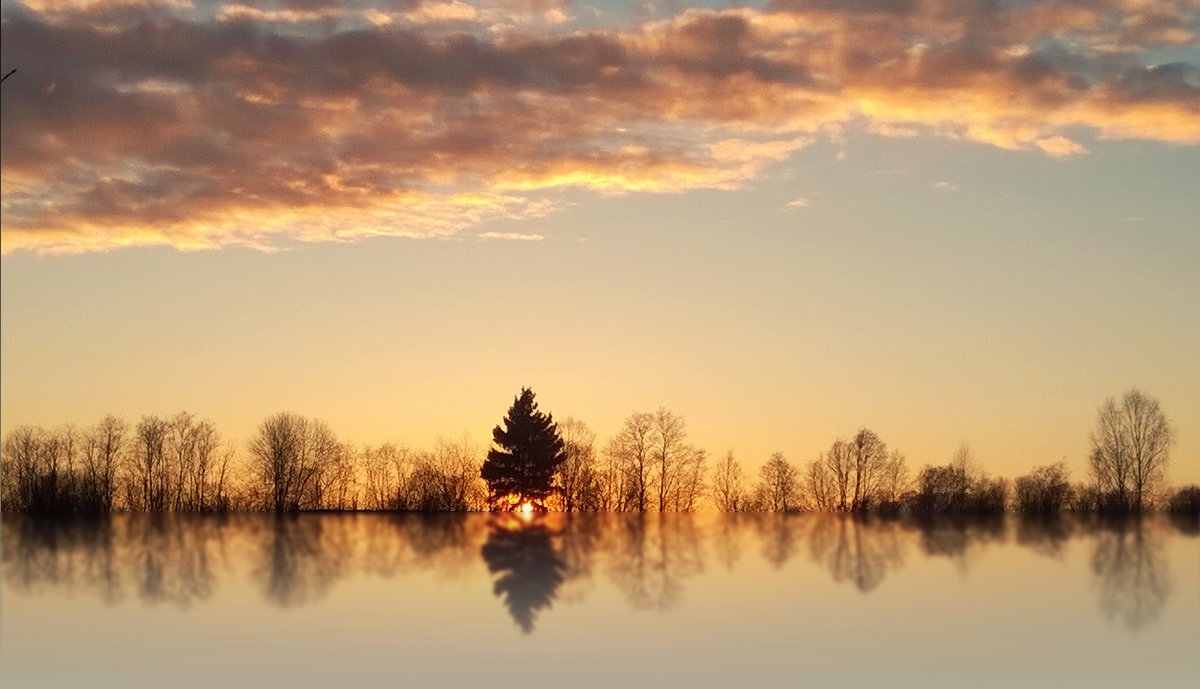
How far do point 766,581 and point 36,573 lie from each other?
6288 mm

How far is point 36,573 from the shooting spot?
10945mm

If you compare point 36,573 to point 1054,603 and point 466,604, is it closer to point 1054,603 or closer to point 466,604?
point 466,604

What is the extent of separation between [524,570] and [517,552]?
0.98 ft

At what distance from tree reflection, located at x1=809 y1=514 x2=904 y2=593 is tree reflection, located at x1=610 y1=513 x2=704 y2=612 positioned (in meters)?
1.18

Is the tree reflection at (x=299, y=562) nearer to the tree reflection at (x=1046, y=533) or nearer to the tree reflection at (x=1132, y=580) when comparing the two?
the tree reflection at (x=1046, y=533)

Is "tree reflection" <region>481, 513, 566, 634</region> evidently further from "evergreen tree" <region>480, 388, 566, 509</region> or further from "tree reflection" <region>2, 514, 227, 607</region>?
"evergreen tree" <region>480, 388, 566, 509</region>

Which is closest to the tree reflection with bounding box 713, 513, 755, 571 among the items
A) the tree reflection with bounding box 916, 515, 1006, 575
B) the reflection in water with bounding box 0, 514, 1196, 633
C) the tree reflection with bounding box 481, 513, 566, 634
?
the reflection in water with bounding box 0, 514, 1196, 633

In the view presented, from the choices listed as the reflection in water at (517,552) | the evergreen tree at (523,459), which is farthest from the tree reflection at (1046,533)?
the evergreen tree at (523,459)

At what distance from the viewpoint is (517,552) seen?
1152cm

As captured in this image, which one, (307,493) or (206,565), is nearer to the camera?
(206,565)

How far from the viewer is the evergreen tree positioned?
66.0m

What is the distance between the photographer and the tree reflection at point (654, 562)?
11.5m

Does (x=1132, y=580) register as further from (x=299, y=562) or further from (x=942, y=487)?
(x=942, y=487)

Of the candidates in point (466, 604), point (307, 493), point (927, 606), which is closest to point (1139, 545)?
point (927, 606)
